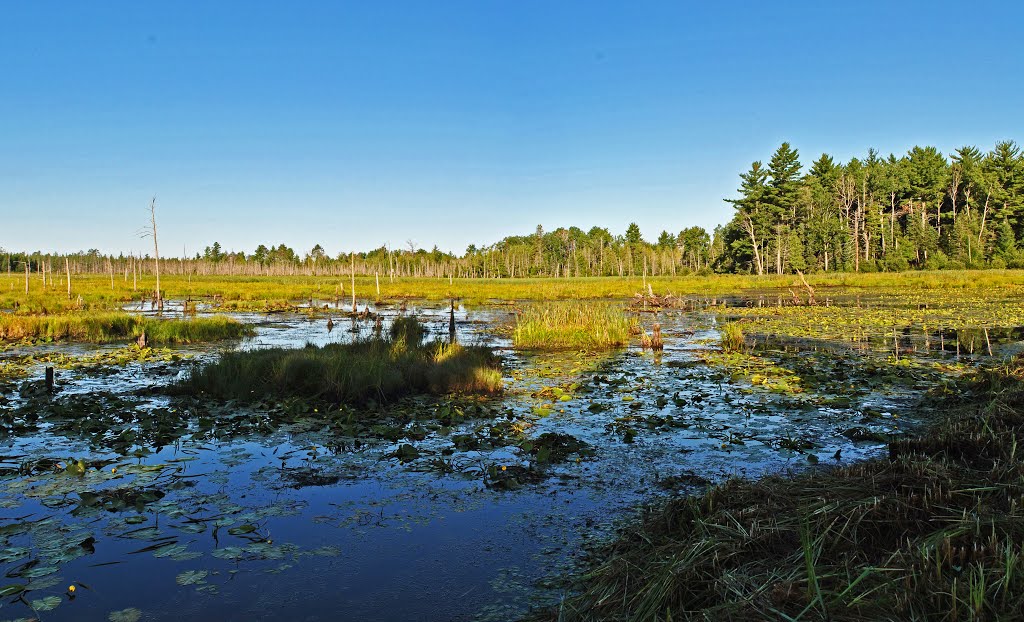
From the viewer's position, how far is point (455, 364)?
40.9 ft

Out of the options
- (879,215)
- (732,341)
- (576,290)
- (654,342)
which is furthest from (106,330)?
(879,215)

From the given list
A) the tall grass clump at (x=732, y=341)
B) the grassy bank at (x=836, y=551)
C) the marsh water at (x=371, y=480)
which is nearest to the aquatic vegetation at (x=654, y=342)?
the tall grass clump at (x=732, y=341)

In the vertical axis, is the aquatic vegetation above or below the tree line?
below

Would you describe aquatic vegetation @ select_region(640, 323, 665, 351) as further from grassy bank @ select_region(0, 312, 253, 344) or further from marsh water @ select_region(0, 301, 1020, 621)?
grassy bank @ select_region(0, 312, 253, 344)

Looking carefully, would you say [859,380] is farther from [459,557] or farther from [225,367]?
[225,367]

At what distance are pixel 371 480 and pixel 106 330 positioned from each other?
68.9ft

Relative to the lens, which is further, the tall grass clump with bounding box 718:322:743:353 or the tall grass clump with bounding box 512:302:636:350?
the tall grass clump with bounding box 512:302:636:350

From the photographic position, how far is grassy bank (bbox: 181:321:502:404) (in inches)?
428

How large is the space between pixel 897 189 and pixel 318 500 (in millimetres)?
86874

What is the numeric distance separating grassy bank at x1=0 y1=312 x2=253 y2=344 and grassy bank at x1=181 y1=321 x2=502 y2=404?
11037 mm

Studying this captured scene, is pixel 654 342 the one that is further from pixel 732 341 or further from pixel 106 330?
pixel 106 330

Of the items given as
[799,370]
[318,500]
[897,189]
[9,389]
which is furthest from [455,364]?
[897,189]

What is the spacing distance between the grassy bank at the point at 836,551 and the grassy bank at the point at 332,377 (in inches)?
277

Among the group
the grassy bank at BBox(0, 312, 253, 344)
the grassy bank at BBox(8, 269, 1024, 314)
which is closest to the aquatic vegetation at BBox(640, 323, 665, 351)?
the grassy bank at BBox(0, 312, 253, 344)
